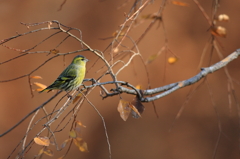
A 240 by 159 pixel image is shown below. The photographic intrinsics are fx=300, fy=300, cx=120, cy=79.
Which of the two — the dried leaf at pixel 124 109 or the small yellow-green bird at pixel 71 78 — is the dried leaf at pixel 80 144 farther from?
the small yellow-green bird at pixel 71 78

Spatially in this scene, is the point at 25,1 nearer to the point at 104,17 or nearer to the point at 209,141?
the point at 104,17

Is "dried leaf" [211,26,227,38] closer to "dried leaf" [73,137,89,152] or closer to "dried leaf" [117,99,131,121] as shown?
"dried leaf" [117,99,131,121]

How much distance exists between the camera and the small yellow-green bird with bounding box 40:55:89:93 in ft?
6.86

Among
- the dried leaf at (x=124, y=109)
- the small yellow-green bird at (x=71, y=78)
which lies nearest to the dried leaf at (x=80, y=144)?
the dried leaf at (x=124, y=109)

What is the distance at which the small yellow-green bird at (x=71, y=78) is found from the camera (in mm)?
2092

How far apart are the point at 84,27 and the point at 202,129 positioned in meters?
1.98

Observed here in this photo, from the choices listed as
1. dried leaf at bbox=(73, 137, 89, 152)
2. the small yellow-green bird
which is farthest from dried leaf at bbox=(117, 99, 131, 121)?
the small yellow-green bird

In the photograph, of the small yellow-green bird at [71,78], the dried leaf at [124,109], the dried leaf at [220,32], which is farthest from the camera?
the small yellow-green bird at [71,78]

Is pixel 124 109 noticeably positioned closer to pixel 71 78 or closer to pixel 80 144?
pixel 80 144

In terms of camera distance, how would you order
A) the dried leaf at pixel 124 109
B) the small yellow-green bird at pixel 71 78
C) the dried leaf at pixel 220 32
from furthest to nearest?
the small yellow-green bird at pixel 71 78, the dried leaf at pixel 220 32, the dried leaf at pixel 124 109

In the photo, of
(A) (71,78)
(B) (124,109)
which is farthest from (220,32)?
(A) (71,78)

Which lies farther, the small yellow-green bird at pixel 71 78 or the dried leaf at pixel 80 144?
the small yellow-green bird at pixel 71 78

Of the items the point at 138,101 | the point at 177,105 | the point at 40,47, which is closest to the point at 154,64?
the point at 177,105

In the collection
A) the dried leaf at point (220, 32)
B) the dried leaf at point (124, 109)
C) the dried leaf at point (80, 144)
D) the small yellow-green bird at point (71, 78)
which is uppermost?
the small yellow-green bird at point (71, 78)
